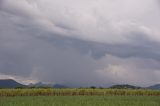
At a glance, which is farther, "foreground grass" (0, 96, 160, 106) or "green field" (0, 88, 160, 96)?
"green field" (0, 88, 160, 96)

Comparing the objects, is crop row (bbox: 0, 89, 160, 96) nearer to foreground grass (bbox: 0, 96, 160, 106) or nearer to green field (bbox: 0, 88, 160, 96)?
green field (bbox: 0, 88, 160, 96)

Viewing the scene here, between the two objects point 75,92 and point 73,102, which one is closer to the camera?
point 73,102

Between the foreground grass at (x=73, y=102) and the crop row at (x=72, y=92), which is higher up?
the crop row at (x=72, y=92)

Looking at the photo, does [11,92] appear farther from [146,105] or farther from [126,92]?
[146,105]

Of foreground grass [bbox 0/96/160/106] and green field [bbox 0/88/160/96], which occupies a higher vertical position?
green field [bbox 0/88/160/96]

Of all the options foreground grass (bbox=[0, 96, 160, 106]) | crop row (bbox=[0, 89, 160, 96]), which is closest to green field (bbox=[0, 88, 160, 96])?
crop row (bbox=[0, 89, 160, 96])

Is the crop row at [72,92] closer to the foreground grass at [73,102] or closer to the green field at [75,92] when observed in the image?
the green field at [75,92]

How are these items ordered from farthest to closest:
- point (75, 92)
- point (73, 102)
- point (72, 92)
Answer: point (75, 92) → point (72, 92) → point (73, 102)

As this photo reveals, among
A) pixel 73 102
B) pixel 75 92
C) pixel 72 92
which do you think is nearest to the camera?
pixel 73 102

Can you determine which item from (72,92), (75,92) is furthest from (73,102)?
(75,92)

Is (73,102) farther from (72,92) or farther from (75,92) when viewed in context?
(75,92)

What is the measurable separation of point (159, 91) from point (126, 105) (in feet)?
182

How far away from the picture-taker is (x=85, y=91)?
291 feet

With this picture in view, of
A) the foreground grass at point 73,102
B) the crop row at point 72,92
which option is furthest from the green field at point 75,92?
the foreground grass at point 73,102
